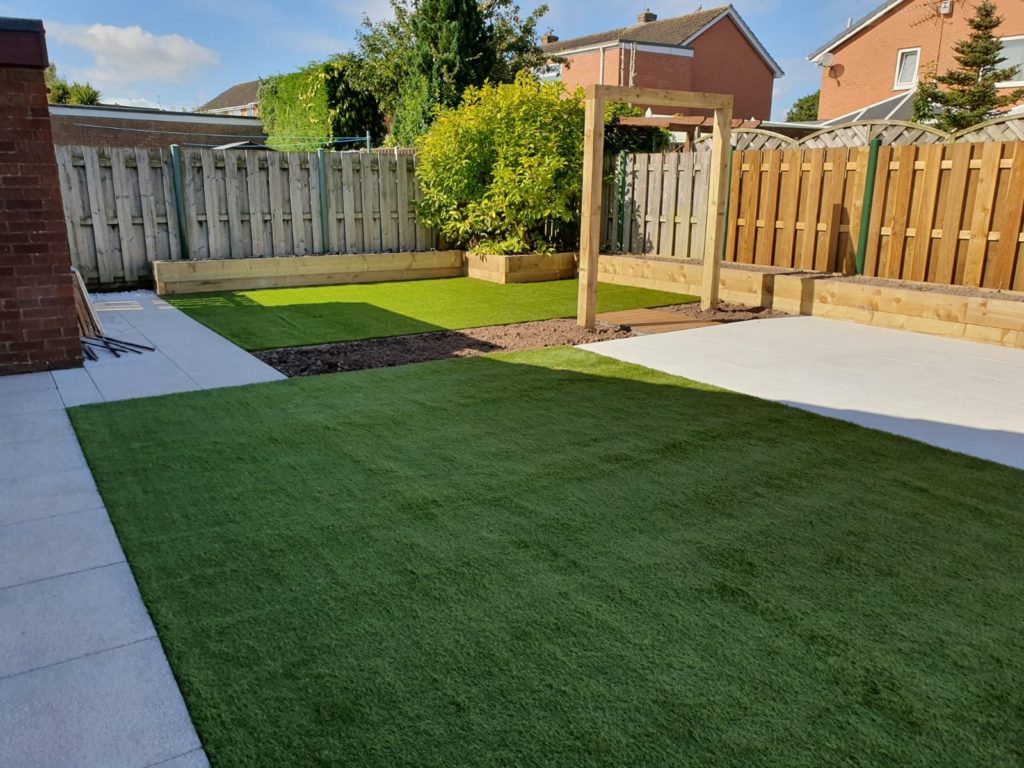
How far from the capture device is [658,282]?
10.3 m

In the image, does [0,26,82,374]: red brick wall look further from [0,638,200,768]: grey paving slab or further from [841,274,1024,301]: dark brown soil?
[841,274,1024,301]: dark brown soil

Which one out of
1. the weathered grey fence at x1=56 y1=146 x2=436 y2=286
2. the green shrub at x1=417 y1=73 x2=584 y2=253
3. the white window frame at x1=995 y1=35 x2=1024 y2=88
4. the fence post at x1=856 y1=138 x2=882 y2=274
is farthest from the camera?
the white window frame at x1=995 y1=35 x2=1024 y2=88

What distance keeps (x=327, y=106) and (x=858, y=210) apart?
20448 mm

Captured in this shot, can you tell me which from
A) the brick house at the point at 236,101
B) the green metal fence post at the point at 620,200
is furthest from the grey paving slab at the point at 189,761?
the brick house at the point at 236,101

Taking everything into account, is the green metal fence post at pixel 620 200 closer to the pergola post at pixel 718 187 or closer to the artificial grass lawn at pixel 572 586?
the pergola post at pixel 718 187

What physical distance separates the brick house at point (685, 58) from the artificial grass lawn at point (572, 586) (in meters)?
29.8

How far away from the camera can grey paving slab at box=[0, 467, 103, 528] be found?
3.47 meters

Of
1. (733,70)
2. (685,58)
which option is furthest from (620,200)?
(733,70)

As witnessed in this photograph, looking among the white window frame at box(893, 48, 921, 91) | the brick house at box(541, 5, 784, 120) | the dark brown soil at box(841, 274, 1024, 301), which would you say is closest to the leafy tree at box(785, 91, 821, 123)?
the brick house at box(541, 5, 784, 120)

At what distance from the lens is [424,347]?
272 inches

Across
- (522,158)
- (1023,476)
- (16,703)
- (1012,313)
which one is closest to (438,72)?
(522,158)

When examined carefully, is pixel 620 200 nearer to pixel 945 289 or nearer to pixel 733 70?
pixel 945 289

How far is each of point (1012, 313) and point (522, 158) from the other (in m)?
6.36

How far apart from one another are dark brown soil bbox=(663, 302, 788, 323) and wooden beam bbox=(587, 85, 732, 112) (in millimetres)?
2139
